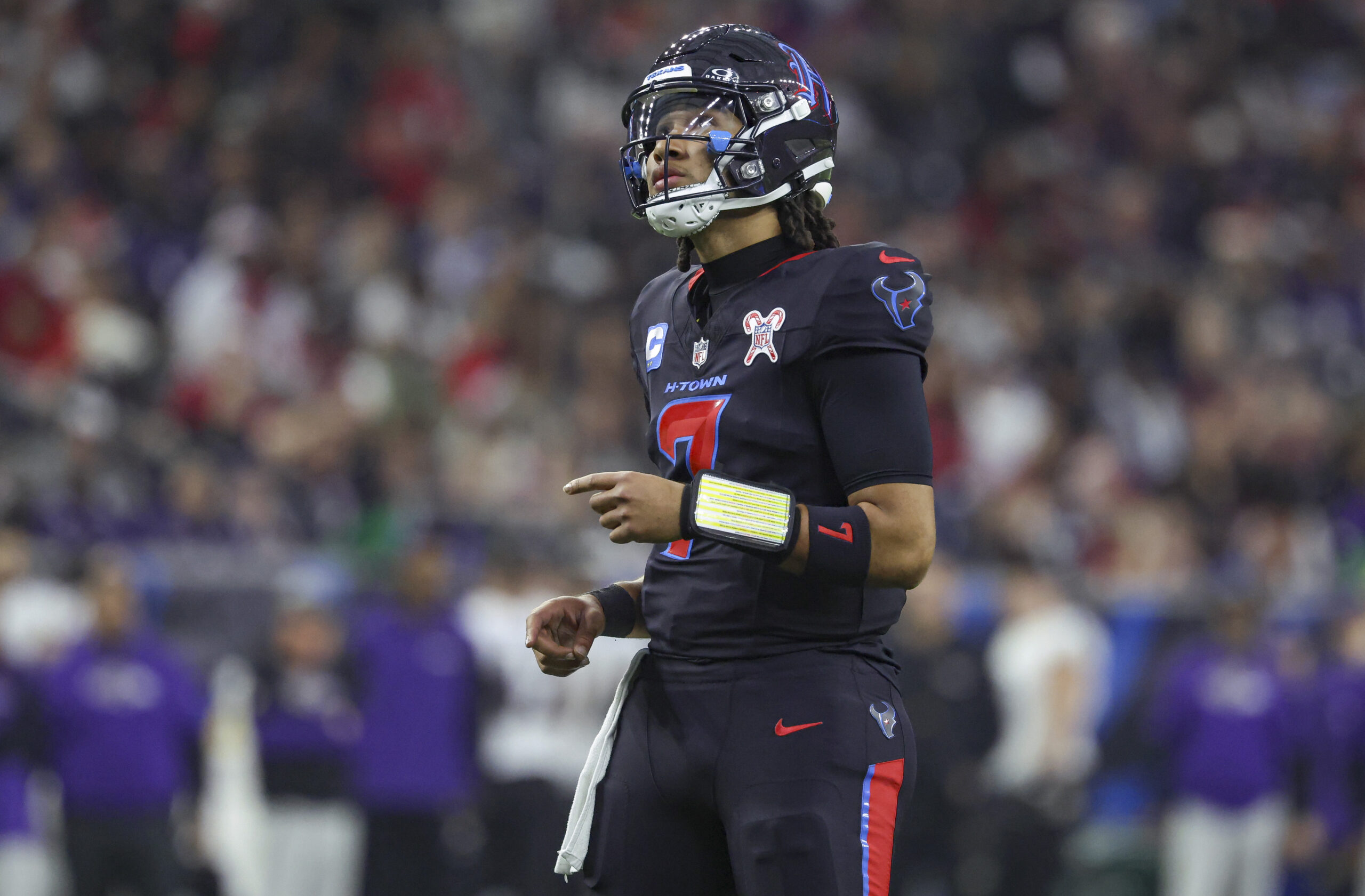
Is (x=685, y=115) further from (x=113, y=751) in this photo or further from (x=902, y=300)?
(x=113, y=751)

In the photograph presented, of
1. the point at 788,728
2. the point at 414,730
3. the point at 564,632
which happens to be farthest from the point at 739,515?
the point at 414,730

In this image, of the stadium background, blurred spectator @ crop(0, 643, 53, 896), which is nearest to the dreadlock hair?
blurred spectator @ crop(0, 643, 53, 896)

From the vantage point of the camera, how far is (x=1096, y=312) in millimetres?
11641

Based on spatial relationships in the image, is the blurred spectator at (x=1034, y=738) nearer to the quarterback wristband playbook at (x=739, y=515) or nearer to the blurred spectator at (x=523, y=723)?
the blurred spectator at (x=523, y=723)

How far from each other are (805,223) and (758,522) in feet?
2.29

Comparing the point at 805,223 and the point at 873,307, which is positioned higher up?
the point at 805,223

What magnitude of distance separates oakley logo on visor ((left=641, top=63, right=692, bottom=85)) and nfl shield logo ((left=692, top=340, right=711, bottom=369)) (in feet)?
1.59

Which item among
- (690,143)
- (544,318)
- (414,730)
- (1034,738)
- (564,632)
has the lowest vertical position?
(1034,738)

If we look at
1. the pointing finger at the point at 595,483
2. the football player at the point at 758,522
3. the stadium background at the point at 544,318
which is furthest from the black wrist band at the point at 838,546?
the stadium background at the point at 544,318

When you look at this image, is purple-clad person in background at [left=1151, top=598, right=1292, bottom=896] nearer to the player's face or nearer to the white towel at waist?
the white towel at waist

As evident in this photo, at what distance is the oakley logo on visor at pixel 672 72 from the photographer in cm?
326

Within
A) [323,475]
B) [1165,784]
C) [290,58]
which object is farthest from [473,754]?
[290,58]

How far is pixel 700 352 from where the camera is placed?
127 inches

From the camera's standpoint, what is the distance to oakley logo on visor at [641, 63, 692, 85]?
3.26 m
